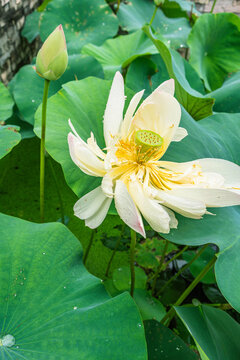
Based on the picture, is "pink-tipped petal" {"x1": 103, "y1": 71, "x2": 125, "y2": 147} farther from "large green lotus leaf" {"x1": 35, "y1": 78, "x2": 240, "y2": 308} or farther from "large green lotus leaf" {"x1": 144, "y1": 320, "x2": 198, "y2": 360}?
"large green lotus leaf" {"x1": 144, "y1": 320, "x2": 198, "y2": 360}

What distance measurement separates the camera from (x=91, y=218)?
0.69 m

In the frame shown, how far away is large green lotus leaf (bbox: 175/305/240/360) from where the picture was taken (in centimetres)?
77

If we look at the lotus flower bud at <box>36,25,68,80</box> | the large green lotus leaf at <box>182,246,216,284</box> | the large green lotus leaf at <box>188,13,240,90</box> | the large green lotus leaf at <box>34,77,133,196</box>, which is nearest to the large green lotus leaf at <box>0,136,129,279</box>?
the large green lotus leaf at <box>182,246,216,284</box>

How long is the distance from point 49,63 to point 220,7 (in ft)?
9.43

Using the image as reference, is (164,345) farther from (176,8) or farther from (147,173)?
(176,8)

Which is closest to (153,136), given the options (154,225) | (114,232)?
(154,225)

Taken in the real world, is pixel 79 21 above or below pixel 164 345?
above

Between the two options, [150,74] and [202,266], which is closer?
[202,266]

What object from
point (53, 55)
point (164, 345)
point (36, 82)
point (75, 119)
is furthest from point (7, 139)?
point (164, 345)

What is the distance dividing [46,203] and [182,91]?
0.84m

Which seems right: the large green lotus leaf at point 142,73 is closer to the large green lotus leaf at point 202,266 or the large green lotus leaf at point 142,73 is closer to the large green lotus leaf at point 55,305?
the large green lotus leaf at point 202,266

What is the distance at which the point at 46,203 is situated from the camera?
1632 mm

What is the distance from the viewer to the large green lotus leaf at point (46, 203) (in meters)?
1.46

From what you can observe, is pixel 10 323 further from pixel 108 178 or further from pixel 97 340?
pixel 108 178
